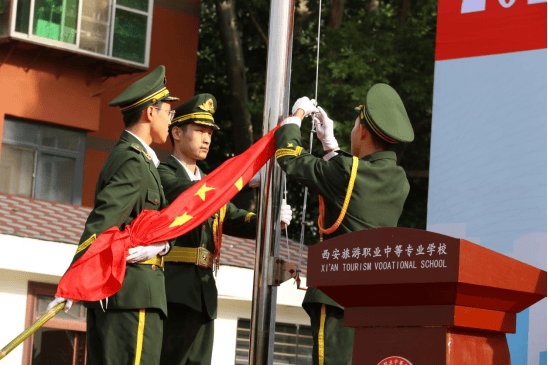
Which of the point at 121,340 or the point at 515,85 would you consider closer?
the point at 121,340

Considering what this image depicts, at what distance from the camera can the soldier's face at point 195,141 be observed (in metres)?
5.34

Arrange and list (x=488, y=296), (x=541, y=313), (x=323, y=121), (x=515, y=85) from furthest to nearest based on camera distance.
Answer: (x=515, y=85) → (x=541, y=313) → (x=323, y=121) → (x=488, y=296)

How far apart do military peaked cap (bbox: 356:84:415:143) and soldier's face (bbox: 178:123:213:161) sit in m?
1.04

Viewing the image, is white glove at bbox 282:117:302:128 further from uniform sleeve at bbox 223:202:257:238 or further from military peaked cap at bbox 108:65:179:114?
uniform sleeve at bbox 223:202:257:238

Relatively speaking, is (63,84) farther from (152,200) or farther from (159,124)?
(152,200)

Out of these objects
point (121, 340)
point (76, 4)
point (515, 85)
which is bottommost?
point (121, 340)

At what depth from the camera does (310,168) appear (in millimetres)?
4512

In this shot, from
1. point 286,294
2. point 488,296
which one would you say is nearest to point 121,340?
point 488,296

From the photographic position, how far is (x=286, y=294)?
416 inches

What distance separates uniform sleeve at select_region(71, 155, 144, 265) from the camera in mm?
4348

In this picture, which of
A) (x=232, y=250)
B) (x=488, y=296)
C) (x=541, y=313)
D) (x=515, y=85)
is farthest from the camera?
(x=232, y=250)

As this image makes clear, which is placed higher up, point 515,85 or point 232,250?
point 515,85

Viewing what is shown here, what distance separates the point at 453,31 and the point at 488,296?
4.10 m

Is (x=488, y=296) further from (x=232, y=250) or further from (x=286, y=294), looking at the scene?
(x=232, y=250)
